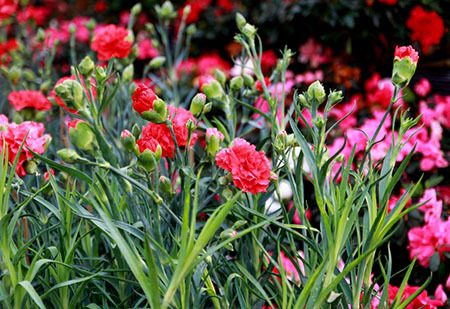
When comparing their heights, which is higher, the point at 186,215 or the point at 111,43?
the point at 111,43

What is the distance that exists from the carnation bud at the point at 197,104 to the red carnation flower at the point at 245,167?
92 millimetres

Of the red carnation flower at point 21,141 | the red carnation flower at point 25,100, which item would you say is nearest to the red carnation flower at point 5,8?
the red carnation flower at point 25,100

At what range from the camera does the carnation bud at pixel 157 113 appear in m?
0.57

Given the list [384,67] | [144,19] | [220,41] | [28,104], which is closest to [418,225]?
[28,104]

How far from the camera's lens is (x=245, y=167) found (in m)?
0.59

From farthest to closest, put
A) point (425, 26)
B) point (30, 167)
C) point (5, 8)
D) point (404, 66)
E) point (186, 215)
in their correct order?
point (5, 8)
point (425, 26)
point (30, 167)
point (404, 66)
point (186, 215)

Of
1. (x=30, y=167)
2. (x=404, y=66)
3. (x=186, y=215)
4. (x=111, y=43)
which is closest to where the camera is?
(x=186, y=215)

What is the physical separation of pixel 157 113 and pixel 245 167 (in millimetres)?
120

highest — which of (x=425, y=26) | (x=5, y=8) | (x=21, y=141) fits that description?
(x=5, y=8)

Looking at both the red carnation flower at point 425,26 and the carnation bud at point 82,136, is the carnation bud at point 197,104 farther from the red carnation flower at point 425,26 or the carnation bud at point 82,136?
the red carnation flower at point 425,26

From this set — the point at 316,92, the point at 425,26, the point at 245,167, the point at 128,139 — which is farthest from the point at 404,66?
the point at 425,26

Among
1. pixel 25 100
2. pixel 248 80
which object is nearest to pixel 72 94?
pixel 248 80

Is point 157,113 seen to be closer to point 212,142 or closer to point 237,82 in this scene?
point 212,142

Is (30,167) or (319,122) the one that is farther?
(30,167)
